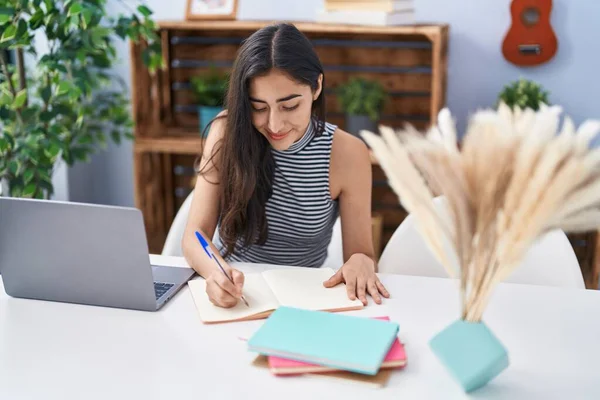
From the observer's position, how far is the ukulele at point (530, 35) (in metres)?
2.62

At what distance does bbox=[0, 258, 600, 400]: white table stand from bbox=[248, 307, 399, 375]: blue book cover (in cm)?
3

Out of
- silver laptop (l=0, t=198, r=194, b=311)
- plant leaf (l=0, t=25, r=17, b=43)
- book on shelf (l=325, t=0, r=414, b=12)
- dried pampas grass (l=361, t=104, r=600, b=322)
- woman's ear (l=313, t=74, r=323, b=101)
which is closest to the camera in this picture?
dried pampas grass (l=361, t=104, r=600, b=322)

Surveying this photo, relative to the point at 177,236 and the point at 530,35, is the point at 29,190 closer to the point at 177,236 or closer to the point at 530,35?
the point at 177,236

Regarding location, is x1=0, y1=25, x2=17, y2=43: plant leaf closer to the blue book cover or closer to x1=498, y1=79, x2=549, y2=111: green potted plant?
the blue book cover

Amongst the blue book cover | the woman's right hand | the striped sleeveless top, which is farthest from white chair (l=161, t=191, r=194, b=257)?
the blue book cover

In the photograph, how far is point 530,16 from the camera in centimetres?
268

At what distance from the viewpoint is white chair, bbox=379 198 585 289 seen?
1.56m

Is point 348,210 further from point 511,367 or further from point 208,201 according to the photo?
point 511,367

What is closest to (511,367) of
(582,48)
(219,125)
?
(219,125)

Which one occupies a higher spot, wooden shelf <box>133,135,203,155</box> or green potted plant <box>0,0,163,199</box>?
green potted plant <box>0,0,163,199</box>

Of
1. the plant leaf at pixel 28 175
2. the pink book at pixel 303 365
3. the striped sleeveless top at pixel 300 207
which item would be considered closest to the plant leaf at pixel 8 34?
the plant leaf at pixel 28 175

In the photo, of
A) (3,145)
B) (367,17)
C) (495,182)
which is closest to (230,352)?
(495,182)

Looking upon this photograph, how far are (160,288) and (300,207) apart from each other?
495mm

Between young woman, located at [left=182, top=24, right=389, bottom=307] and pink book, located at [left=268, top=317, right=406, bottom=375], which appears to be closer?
pink book, located at [left=268, top=317, right=406, bottom=375]
